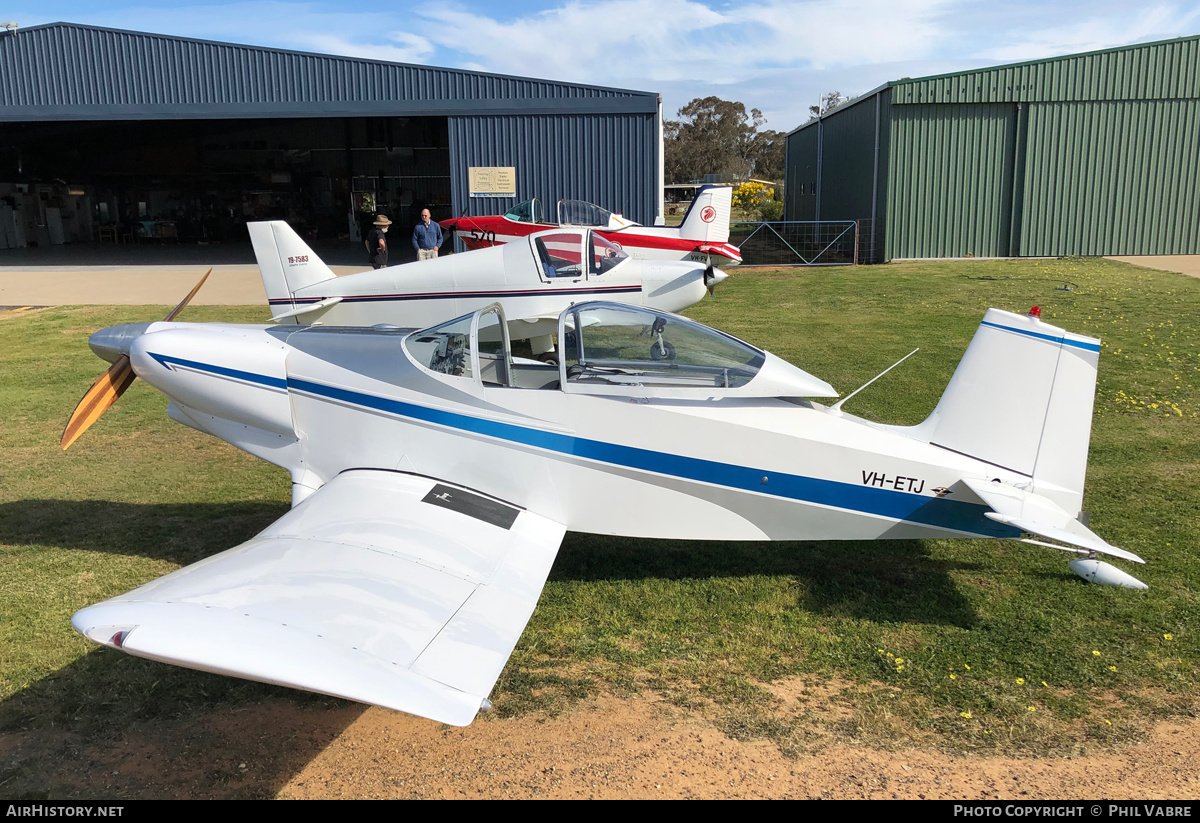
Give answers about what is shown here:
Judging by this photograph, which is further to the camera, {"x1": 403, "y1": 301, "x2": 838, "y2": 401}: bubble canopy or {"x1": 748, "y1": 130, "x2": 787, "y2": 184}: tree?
{"x1": 748, "y1": 130, "x2": 787, "y2": 184}: tree

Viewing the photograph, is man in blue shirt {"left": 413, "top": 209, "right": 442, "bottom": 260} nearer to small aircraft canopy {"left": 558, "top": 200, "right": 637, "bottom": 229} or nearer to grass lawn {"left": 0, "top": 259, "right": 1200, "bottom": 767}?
small aircraft canopy {"left": 558, "top": 200, "right": 637, "bottom": 229}

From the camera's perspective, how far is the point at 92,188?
129ft

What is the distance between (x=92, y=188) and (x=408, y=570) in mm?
42882

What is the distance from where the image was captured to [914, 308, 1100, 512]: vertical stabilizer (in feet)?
15.8

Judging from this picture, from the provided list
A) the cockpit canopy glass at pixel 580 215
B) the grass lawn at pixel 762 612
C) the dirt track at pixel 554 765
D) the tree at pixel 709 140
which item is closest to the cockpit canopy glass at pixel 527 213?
the cockpit canopy glass at pixel 580 215

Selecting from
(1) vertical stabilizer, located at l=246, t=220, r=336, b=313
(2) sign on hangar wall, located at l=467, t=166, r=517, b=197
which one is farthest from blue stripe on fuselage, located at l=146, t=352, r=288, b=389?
(2) sign on hangar wall, located at l=467, t=166, r=517, b=197

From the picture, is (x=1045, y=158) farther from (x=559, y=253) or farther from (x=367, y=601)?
(x=367, y=601)

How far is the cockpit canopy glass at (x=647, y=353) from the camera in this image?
513 centimetres

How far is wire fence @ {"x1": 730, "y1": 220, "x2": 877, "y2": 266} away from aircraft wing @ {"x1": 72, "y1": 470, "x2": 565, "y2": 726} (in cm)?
2158

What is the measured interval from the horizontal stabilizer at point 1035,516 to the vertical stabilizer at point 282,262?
30.3 feet

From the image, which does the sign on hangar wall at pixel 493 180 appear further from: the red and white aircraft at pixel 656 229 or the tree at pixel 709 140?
the tree at pixel 709 140

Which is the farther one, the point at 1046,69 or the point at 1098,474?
the point at 1046,69

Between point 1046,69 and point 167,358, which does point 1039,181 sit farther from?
point 167,358

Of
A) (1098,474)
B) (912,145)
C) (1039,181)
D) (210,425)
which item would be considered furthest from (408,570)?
(1039,181)
